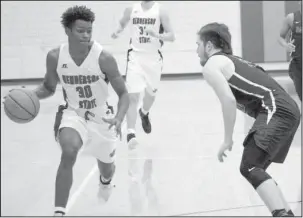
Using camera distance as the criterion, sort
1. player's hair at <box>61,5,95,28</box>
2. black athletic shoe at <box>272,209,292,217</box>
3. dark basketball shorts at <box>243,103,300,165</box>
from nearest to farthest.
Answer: black athletic shoe at <box>272,209,292,217</box>, dark basketball shorts at <box>243,103,300,165</box>, player's hair at <box>61,5,95,28</box>

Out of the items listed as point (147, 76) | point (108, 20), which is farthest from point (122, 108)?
point (108, 20)

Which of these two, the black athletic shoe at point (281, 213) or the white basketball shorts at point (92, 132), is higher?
the white basketball shorts at point (92, 132)

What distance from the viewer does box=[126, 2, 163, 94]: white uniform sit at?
7148 mm

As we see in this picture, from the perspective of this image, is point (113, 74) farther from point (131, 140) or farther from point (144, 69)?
point (144, 69)

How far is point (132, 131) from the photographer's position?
6.73 m

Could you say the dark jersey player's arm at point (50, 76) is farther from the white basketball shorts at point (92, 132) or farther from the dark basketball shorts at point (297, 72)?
the dark basketball shorts at point (297, 72)

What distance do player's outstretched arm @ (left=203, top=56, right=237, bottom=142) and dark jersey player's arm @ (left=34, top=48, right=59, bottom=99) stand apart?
48.0 inches

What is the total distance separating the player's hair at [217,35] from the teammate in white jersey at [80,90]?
774 millimetres

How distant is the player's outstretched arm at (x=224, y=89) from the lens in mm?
3531

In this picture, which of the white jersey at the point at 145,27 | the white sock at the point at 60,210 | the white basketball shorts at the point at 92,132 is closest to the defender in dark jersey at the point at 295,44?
the white jersey at the point at 145,27

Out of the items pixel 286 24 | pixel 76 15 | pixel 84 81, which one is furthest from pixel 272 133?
pixel 286 24

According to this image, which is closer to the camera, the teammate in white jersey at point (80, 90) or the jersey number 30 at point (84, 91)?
the teammate in white jersey at point (80, 90)

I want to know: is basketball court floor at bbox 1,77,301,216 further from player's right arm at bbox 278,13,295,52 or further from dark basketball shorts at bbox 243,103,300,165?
player's right arm at bbox 278,13,295,52

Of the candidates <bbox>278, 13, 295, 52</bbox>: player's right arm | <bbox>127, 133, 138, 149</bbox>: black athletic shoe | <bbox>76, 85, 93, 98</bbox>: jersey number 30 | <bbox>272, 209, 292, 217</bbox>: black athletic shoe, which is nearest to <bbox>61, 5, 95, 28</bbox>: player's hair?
<bbox>76, 85, 93, 98</bbox>: jersey number 30
